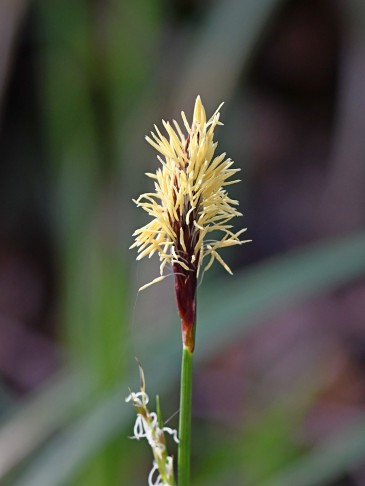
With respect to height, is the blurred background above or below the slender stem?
above

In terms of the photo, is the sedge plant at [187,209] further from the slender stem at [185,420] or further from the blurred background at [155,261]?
the blurred background at [155,261]

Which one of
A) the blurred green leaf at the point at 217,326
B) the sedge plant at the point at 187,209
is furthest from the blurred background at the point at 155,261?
the sedge plant at the point at 187,209

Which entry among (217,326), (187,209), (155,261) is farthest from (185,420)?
(155,261)

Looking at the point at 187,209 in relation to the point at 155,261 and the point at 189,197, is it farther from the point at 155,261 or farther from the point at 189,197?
the point at 155,261

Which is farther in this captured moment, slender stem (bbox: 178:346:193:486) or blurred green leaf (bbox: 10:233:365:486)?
blurred green leaf (bbox: 10:233:365:486)

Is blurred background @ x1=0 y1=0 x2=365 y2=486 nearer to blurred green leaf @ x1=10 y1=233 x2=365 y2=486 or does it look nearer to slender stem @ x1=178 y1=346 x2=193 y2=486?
blurred green leaf @ x1=10 y1=233 x2=365 y2=486

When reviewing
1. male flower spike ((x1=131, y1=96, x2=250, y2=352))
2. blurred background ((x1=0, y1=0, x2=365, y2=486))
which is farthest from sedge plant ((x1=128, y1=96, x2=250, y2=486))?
blurred background ((x1=0, y1=0, x2=365, y2=486))
